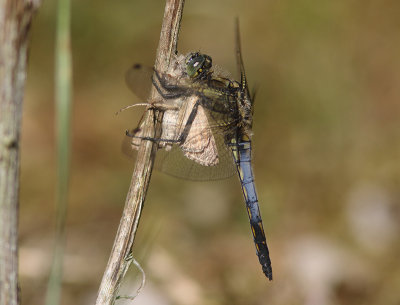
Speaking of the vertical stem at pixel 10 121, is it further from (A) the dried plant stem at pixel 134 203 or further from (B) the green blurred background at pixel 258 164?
(B) the green blurred background at pixel 258 164

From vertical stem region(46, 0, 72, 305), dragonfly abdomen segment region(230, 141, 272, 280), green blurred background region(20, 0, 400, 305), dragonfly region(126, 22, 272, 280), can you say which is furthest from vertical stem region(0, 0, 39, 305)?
green blurred background region(20, 0, 400, 305)

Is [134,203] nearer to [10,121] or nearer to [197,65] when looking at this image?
[10,121]

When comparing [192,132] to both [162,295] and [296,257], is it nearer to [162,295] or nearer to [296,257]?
[162,295]

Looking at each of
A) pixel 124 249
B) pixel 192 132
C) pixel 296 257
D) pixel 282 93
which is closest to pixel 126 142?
pixel 192 132

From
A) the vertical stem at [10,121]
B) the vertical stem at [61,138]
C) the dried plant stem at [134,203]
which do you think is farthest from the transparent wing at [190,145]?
the vertical stem at [10,121]

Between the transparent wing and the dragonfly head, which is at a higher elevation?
the dragonfly head

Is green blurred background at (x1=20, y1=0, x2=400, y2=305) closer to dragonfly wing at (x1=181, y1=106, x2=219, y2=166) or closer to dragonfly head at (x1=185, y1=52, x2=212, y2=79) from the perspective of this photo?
dragonfly wing at (x1=181, y1=106, x2=219, y2=166)
